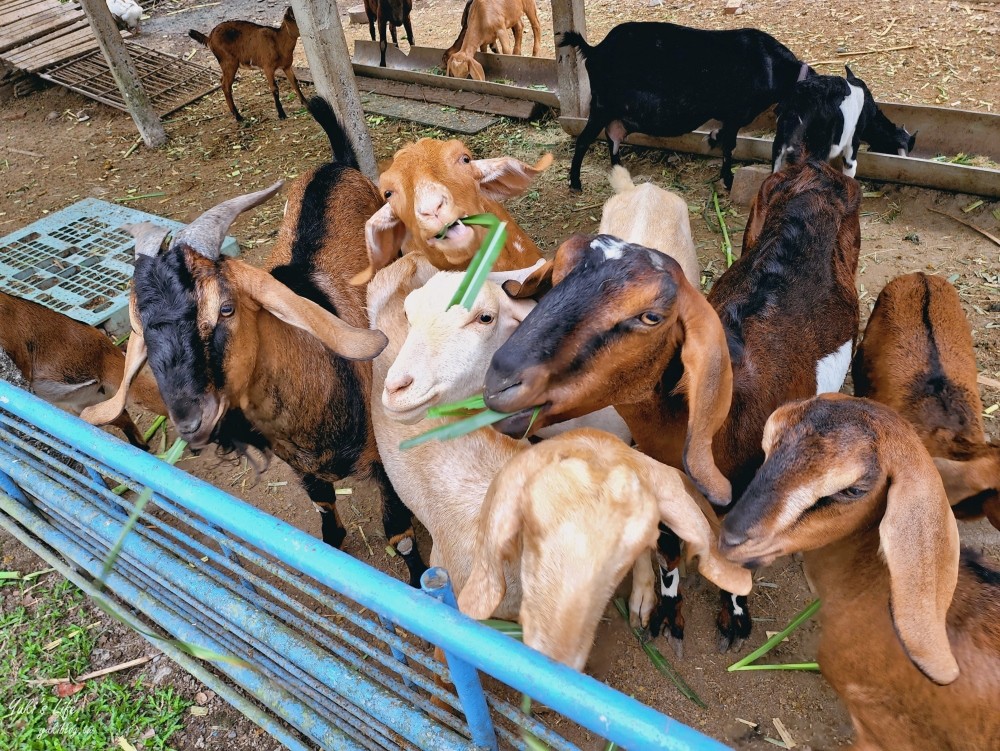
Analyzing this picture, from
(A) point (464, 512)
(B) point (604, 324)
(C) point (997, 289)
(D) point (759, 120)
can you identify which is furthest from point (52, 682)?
(D) point (759, 120)

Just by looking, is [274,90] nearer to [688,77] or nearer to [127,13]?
[688,77]

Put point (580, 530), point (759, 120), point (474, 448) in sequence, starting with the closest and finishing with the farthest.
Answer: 1. point (580, 530)
2. point (474, 448)
3. point (759, 120)

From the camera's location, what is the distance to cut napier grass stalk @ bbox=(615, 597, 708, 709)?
270 cm

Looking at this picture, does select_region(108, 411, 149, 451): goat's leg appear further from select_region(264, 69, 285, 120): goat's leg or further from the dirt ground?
select_region(264, 69, 285, 120): goat's leg

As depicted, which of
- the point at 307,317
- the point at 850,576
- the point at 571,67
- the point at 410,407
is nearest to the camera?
the point at 850,576

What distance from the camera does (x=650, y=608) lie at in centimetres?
307

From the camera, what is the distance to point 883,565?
2.09m

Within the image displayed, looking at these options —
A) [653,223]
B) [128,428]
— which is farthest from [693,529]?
[128,428]

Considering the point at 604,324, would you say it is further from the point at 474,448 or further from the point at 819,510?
the point at 474,448

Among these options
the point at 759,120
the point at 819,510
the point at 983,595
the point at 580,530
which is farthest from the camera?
the point at 759,120

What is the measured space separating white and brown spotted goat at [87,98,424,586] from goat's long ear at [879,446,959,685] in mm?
1815

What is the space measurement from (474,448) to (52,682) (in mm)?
2409

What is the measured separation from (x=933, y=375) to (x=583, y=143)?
4.33 metres

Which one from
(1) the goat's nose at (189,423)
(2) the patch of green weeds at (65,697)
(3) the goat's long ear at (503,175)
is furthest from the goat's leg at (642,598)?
(3) the goat's long ear at (503,175)
